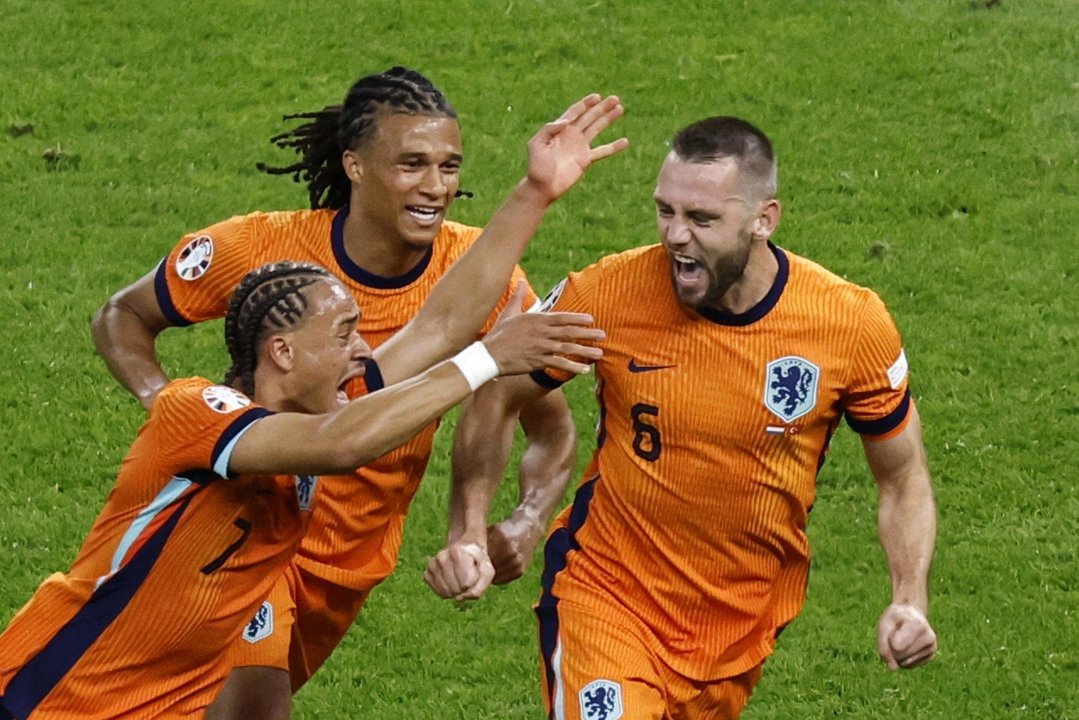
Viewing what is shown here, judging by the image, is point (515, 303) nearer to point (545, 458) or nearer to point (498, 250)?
point (498, 250)

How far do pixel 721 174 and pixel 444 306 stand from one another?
1008 mm

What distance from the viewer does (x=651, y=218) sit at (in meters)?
14.1

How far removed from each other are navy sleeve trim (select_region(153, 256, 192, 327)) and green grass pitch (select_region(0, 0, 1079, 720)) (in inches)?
84.1

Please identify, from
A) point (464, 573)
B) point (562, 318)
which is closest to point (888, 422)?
point (562, 318)

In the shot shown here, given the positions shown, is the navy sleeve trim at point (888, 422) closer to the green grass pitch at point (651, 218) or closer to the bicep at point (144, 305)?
the green grass pitch at point (651, 218)

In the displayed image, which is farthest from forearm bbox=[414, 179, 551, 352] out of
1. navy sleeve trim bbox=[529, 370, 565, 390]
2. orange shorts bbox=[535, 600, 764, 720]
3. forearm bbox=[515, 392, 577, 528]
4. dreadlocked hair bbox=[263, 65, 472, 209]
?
orange shorts bbox=[535, 600, 764, 720]

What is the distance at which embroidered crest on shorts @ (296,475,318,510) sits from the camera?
23.4 feet

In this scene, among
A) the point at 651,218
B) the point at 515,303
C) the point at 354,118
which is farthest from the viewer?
the point at 651,218

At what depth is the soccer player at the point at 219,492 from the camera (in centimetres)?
667

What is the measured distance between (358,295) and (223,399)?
5.07 feet

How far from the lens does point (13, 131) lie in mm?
15281

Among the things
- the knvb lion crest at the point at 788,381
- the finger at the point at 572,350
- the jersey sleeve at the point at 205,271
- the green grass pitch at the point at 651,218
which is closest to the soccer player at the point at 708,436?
the knvb lion crest at the point at 788,381

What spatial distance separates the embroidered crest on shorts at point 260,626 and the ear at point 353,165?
1.58 m

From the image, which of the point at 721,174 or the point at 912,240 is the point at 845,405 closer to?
the point at 721,174
